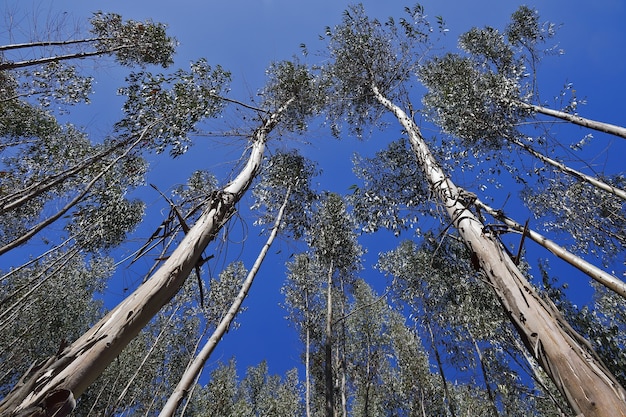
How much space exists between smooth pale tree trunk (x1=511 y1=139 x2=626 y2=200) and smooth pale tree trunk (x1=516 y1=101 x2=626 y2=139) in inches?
37.2

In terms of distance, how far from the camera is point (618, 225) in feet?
27.4

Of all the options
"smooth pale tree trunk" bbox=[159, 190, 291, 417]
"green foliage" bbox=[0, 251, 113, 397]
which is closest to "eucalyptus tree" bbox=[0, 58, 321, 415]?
"smooth pale tree trunk" bbox=[159, 190, 291, 417]

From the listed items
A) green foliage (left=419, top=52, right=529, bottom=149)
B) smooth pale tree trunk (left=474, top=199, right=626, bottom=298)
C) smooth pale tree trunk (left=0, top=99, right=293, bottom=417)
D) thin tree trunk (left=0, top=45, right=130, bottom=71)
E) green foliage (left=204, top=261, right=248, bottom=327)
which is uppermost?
green foliage (left=419, top=52, right=529, bottom=149)

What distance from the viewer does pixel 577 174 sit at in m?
7.03

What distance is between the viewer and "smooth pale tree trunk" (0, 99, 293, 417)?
113 centimetres

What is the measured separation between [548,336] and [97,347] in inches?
86.8

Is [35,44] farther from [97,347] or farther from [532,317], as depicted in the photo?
[532,317]

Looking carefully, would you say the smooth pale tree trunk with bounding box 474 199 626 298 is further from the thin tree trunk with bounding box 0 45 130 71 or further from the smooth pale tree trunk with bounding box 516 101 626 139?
the thin tree trunk with bounding box 0 45 130 71

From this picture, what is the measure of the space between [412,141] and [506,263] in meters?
2.80

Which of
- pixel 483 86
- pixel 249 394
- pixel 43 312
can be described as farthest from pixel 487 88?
pixel 249 394

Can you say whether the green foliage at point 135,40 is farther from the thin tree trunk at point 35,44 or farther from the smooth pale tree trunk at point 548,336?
the smooth pale tree trunk at point 548,336

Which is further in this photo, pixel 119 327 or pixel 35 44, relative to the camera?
pixel 35 44

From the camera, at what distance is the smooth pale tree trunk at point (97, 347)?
1.13 m

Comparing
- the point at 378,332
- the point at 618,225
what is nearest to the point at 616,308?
the point at 618,225
